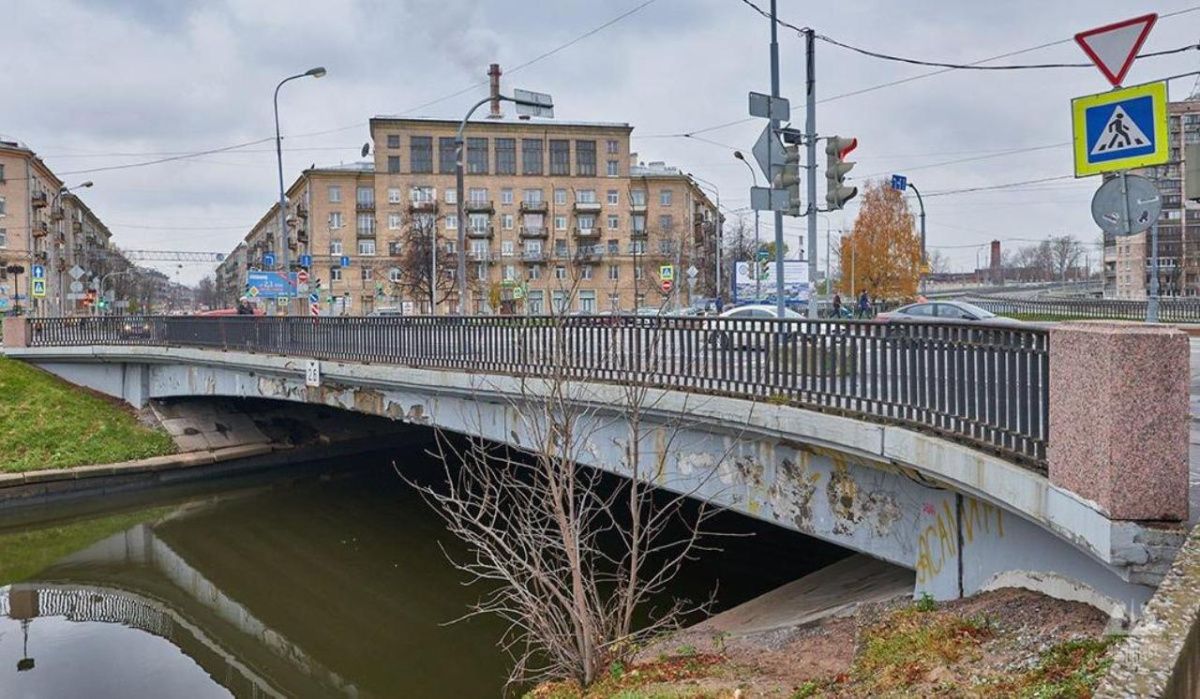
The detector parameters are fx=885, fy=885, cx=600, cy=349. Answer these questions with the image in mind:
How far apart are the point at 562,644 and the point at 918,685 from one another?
356 centimetres

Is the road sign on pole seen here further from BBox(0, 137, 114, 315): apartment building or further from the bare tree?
BBox(0, 137, 114, 315): apartment building

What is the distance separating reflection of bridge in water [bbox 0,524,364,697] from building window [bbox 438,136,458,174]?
61641 millimetres

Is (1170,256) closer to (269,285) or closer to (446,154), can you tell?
(446,154)

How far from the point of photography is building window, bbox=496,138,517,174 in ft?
258

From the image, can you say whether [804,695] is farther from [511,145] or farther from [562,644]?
[511,145]

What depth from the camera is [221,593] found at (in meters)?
15.9

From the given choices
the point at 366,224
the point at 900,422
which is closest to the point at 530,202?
the point at 366,224

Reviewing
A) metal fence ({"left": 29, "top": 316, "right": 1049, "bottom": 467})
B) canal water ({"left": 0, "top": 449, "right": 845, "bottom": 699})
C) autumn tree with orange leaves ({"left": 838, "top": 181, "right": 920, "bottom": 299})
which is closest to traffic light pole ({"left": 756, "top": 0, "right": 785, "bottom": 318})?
metal fence ({"left": 29, "top": 316, "right": 1049, "bottom": 467})

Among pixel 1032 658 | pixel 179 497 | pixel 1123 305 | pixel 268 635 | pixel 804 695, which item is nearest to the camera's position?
pixel 1032 658

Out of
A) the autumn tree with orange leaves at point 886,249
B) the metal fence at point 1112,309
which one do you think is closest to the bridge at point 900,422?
the metal fence at point 1112,309

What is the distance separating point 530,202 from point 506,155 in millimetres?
4635

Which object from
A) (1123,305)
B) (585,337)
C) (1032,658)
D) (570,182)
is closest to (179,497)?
(585,337)

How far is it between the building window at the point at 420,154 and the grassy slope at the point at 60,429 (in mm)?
52889

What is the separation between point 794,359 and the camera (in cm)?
890
